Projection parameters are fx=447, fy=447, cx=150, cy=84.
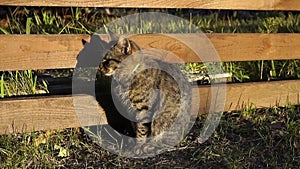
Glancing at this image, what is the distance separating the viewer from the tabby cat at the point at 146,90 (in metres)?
3.04

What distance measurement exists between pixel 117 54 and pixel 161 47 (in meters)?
0.38

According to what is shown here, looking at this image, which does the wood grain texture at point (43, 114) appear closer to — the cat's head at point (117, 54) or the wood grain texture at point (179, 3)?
the cat's head at point (117, 54)

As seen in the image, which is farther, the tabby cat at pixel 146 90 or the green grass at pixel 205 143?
the tabby cat at pixel 146 90

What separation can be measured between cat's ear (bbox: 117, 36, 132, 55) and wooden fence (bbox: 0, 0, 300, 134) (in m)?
0.18

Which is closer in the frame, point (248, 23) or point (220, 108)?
point (220, 108)

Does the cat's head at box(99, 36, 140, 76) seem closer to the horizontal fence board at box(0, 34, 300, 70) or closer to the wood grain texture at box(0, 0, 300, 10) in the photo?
the horizontal fence board at box(0, 34, 300, 70)

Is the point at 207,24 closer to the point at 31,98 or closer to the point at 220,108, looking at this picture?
the point at 220,108

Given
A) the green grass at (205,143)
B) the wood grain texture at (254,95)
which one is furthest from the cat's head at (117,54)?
the wood grain texture at (254,95)

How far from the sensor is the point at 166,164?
9.65ft

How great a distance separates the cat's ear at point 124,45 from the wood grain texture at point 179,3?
0.88 feet

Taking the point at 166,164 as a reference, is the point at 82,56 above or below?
above

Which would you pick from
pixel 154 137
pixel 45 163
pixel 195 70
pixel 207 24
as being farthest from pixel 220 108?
pixel 207 24

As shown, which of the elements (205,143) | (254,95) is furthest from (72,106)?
(254,95)

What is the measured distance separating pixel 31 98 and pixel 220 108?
1485 millimetres
